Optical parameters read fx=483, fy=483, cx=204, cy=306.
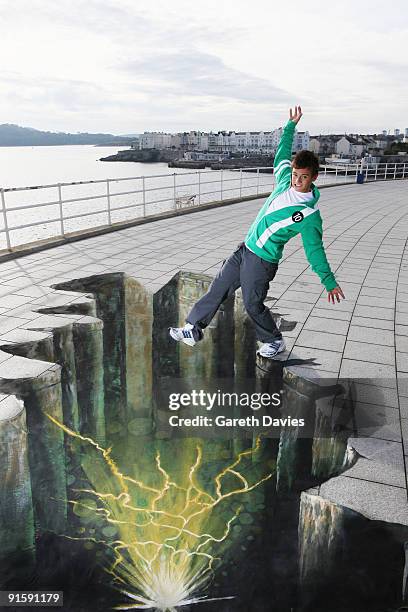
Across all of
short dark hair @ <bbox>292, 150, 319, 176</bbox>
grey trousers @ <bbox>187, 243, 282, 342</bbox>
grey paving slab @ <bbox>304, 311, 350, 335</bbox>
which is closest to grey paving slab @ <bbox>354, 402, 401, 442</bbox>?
grey trousers @ <bbox>187, 243, 282, 342</bbox>

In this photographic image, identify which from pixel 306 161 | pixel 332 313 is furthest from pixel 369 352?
pixel 306 161

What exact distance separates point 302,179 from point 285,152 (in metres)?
0.54

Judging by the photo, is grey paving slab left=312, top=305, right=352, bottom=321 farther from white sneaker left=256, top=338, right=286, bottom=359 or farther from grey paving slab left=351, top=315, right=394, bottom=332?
white sneaker left=256, top=338, right=286, bottom=359

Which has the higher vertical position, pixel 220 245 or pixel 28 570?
pixel 220 245

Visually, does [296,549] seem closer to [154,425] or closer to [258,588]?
[258,588]

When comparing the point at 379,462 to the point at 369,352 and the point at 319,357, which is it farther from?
the point at 369,352

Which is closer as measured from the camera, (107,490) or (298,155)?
(107,490)

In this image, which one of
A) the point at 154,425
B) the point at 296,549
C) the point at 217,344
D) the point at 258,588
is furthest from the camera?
the point at 217,344

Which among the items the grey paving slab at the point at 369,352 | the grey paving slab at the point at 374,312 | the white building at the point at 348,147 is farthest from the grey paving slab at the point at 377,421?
the white building at the point at 348,147

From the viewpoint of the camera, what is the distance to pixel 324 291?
652 centimetres

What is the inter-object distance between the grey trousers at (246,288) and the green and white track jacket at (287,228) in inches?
4.0

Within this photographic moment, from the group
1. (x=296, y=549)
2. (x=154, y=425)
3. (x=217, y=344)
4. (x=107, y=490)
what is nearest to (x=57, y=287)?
(x=217, y=344)

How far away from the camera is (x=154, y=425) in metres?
4.00

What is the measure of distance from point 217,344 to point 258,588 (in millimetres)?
2741
